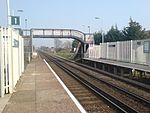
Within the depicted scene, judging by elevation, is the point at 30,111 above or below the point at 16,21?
below

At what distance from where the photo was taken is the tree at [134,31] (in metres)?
60.9

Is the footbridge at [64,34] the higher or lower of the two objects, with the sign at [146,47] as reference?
higher

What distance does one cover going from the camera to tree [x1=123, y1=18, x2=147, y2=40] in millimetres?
60922

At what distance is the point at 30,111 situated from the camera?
10.1 m

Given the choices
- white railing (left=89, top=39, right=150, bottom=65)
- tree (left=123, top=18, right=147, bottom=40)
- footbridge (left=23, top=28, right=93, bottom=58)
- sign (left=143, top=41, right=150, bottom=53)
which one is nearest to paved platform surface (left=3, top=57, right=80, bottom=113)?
sign (left=143, top=41, right=150, bottom=53)

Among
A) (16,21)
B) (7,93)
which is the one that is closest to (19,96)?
(7,93)

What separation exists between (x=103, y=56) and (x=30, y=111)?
3799cm

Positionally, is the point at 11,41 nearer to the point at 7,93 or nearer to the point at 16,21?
the point at 7,93

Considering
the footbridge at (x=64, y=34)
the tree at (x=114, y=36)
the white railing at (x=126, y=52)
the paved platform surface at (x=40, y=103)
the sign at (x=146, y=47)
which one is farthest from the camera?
the footbridge at (x=64, y=34)

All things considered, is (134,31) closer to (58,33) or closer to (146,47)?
(58,33)

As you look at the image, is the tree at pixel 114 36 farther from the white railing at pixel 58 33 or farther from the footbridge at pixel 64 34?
the white railing at pixel 58 33

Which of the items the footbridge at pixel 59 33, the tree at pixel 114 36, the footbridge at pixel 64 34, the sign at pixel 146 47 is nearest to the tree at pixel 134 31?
the tree at pixel 114 36

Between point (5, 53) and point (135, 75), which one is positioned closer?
point (5, 53)

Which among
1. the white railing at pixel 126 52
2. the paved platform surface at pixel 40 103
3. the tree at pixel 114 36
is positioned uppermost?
the tree at pixel 114 36
